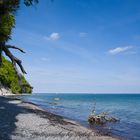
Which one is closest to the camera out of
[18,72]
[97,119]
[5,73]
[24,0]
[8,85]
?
[24,0]

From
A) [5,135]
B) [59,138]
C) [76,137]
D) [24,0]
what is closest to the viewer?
[5,135]

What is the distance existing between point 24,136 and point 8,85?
105 metres

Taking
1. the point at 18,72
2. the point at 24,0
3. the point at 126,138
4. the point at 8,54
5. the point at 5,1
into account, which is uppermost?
the point at 24,0

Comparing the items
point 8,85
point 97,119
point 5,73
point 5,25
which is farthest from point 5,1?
point 8,85

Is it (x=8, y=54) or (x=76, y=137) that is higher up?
(x=8, y=54)

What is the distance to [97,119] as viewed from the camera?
34.2 m

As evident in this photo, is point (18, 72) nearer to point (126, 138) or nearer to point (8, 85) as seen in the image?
point (126, 138)

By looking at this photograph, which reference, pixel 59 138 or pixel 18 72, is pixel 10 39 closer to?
pixel 18 72

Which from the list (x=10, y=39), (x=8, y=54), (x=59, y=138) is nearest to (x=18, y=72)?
(x=8, y=54)

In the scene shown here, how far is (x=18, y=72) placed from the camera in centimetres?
2816

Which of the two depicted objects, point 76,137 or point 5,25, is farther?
point 5,25

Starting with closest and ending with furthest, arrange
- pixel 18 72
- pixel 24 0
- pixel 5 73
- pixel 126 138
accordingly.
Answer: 1. pixel 24 0
2. pixel 126 138
3. pixel 18 72
4. pixel 5 73

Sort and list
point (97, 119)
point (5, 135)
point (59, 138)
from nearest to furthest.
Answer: point (5, 135) → point (59, 138) → point (97, 119)

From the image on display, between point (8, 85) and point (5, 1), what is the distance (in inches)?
4074
